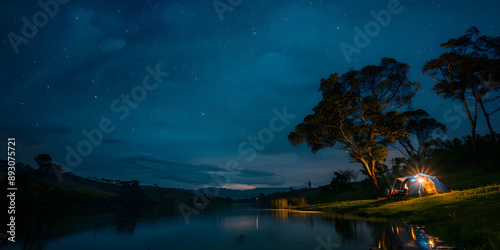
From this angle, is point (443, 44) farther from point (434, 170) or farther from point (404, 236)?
point (404, 236)

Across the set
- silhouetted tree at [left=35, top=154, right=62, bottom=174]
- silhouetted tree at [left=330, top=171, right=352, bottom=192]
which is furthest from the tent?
silhouetted tree at [left=35, top=154, right=62, bottom=174]

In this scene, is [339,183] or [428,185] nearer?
[428,185]

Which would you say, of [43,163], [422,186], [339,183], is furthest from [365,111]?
[43,163]

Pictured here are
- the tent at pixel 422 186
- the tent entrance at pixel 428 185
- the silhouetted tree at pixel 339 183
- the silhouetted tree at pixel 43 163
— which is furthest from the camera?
the silhouetted tree at pixel 43 163

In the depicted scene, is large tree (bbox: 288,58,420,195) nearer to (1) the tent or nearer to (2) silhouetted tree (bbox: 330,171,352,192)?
(1) the tent

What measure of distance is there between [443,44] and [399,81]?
773 centimetres

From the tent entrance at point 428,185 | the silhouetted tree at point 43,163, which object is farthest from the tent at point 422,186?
the silhouetted tree at point 43,163

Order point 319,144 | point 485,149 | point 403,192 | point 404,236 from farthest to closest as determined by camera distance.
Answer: point 485,149
point 319,144
point 403,192
point 404,236

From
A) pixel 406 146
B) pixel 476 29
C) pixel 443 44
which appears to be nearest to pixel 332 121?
pixel 443 44

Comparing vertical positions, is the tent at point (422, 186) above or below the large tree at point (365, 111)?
below

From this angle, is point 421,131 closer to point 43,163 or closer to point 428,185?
point 428,185

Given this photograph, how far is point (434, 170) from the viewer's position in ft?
129

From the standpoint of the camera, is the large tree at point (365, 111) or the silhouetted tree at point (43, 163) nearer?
the large tree at point (365, 111)

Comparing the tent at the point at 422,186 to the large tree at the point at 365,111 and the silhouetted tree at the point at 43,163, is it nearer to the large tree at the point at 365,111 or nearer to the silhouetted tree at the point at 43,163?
the large tree at the point at 365,111
